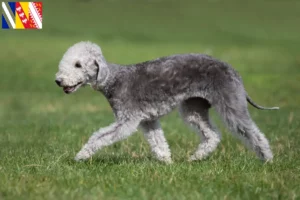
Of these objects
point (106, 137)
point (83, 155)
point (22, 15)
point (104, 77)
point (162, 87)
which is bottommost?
point (83, 155)

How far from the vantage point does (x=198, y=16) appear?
51.5 meters

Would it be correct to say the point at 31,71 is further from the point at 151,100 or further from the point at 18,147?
the point at 151,100

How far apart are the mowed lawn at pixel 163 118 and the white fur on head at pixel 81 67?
0.98 meters

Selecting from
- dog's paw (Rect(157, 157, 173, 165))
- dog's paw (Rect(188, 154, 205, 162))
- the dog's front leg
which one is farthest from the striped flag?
dog's paw (Rect(188, 154, 205, 162))

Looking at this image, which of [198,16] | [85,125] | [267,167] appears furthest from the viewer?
[198,16]

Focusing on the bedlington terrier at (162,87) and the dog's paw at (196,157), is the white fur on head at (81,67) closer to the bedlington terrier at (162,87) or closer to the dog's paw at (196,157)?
the bedlington terrier at (162,87)

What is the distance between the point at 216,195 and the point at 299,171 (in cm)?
171

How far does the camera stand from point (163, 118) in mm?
14953

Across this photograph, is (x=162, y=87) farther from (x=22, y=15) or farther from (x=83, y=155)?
(x=22, y=15)

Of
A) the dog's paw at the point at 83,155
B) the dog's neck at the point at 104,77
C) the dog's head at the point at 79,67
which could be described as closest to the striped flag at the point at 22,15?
the dog's head at the point at 79,67

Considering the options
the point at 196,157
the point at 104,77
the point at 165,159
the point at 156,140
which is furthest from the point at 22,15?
the point at 196,157

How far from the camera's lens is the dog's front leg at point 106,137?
726cm

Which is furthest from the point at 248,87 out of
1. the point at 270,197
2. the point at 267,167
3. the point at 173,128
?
the point at 270,197

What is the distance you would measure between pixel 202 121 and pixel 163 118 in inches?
267
